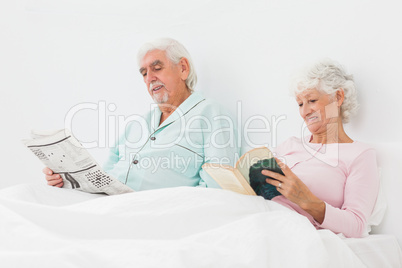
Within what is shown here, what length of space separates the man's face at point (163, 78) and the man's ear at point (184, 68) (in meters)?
0.02

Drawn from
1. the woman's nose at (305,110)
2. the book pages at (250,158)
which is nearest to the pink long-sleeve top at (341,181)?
the woman's nose at (305,110)

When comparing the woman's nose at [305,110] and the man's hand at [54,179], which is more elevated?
the woman's nose at [305,110]

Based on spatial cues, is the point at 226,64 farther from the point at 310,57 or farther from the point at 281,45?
the point at 310,57

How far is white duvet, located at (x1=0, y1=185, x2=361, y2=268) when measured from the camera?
91cm

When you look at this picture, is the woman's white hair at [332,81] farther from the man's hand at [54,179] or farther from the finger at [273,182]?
the man's hand at [54,179]

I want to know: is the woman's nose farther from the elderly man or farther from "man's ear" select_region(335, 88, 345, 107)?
the elderly man

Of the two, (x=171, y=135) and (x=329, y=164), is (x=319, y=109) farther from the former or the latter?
(x=171, y=135)

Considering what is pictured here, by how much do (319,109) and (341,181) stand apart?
27cm

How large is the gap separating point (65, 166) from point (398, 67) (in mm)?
1196

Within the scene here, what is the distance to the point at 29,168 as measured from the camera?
262 centimetres

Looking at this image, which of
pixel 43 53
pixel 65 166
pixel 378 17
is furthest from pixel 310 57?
pixel 43 53

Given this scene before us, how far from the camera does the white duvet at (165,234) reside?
0.91m

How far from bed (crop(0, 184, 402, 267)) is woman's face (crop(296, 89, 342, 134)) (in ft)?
1.33

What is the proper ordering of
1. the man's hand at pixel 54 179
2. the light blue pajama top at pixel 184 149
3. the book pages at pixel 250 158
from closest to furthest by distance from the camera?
the book pages at pixel 250 158
the man's hand at pixel 54 179
the light blue pajama top at pixel 184 149
